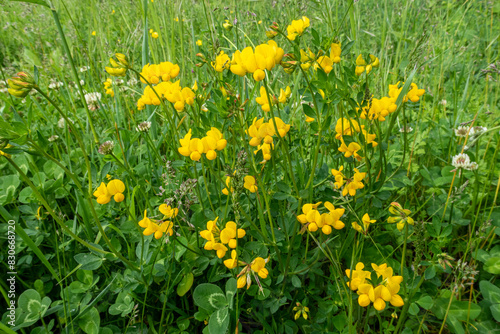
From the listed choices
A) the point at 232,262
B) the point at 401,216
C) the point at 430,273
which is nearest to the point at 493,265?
the point at 430,273

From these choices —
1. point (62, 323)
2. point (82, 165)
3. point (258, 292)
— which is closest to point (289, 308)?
point (258, 292)

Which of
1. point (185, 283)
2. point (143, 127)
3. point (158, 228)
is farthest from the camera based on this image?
point (143, 127)

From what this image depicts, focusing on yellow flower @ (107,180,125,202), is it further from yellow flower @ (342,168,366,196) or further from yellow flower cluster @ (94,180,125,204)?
yellow flower @ (342,168,366,196)

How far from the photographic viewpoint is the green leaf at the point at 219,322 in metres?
1.01

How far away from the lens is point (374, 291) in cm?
86

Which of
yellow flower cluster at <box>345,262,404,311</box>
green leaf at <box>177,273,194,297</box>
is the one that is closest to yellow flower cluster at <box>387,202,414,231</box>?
yellow flower cluster at <box>345,262,404,311</box>

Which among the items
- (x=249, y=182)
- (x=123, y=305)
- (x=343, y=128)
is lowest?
(x=123, y=305)

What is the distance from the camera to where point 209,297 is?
110 cm

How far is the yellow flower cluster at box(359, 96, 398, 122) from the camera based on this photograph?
3.48 feet

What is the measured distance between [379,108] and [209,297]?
2.84 ft

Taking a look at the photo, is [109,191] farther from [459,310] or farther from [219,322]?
[459,310]

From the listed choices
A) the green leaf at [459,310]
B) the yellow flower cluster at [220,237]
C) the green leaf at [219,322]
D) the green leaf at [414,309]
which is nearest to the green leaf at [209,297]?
the green leaf at [219,322]

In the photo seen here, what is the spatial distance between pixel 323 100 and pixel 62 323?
4.10 ft

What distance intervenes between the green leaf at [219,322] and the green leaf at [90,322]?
0.41 meters
